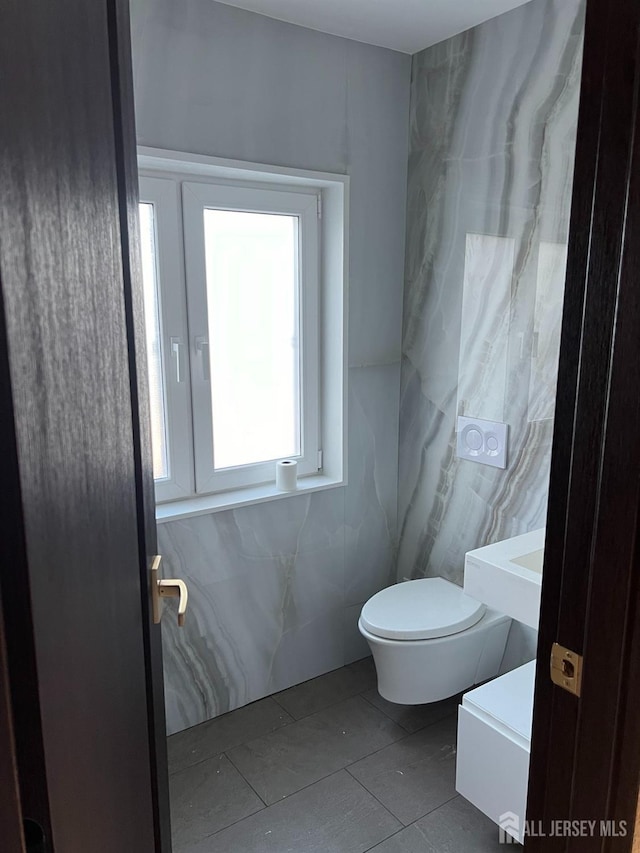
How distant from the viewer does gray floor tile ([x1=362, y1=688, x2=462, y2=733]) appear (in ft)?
7.84

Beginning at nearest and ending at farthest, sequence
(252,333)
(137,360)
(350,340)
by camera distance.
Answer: (137,360) → (252,333) → (350,340)

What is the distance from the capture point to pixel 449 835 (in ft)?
6.16

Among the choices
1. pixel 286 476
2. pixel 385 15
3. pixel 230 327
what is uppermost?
pixel 385 15

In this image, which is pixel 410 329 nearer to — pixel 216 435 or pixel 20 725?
pixel 216 435

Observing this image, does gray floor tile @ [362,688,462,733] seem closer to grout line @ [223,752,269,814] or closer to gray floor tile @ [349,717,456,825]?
gray floor tile @ [349,717,456,825]

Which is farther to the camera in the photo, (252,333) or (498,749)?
(252,333)

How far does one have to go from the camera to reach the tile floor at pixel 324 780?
187 centimetres

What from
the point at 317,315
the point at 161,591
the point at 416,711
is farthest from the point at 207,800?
the point at 317,315

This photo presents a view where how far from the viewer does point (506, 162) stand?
2.25 metres

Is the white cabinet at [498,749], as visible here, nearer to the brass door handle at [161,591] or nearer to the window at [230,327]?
the brass door handle at [161,591]

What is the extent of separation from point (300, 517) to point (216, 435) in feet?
1.58

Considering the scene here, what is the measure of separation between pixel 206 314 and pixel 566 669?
5.85 feet

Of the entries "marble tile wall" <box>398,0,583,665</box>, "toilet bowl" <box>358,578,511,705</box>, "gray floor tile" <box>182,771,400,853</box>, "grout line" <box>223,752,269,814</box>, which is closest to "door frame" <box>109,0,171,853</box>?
"gray floor tile" <box>182,771,400,853</box>

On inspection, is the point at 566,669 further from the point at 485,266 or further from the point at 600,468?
the point at 485,266
